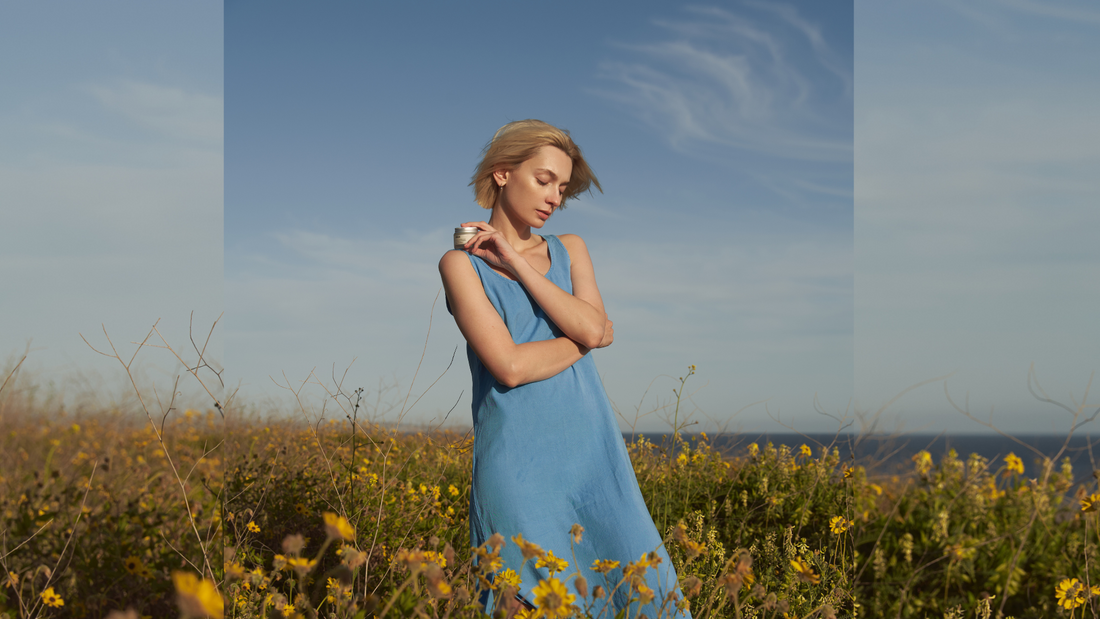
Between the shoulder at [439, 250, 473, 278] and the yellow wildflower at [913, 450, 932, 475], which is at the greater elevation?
the shoulder at [439, 250, 473, 278]

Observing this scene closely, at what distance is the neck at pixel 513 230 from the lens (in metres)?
2.52

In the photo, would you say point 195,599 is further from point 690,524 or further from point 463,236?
point 690,524

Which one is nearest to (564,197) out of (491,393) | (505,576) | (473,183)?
(473,183)

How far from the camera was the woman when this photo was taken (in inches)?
81.0

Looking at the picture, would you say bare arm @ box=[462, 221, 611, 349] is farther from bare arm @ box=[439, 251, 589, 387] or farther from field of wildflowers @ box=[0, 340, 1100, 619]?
field of wildflowers @ box=[0, 340, 1100, 619]

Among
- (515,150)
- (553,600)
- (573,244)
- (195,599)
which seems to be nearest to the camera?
(195,599)

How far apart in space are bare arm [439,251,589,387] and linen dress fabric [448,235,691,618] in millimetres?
98

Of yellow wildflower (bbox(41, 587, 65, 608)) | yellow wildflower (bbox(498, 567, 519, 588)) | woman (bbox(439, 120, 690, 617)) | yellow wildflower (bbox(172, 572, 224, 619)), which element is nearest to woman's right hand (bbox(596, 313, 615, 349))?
woman (bbox(439, 120, 690, 617))

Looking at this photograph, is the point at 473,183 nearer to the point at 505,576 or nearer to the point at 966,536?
the point at 505,576

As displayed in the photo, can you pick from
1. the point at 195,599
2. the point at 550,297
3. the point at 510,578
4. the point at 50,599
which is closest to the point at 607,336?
the point at 550,297

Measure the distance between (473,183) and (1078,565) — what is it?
12.5 ft

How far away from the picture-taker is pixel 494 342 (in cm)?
206

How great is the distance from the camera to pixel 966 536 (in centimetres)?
382

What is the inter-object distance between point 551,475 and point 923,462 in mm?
3098
